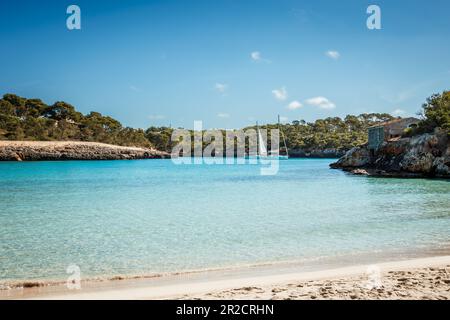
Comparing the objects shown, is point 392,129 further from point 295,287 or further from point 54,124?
point 54,124

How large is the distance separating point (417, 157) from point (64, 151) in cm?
7770

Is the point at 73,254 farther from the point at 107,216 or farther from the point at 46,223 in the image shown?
the point at 107,216

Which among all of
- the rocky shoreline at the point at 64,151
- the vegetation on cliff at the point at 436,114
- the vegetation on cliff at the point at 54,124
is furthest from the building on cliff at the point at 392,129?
the vegetation on cliff at the point at 54,124

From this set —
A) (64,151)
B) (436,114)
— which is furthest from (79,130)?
(436,114)

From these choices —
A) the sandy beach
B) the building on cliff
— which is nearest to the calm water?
the sandy beach

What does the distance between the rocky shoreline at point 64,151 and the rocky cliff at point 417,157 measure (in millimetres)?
71521

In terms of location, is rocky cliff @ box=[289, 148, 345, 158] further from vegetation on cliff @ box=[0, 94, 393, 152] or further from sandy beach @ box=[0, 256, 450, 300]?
sandy beach @ box=[0, 256, 450, 300]

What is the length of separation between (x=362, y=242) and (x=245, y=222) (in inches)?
168

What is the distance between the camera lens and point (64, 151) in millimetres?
88500

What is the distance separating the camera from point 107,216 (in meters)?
14.2

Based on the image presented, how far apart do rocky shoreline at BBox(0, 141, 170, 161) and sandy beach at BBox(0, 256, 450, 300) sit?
3360 inches
